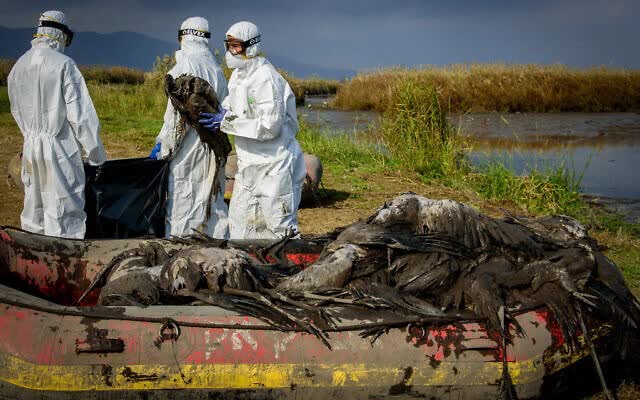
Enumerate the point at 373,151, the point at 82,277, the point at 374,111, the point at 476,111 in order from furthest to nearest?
the point at 374,111 → the point at 476,111 → the point at 373,151 → the point at 82,277

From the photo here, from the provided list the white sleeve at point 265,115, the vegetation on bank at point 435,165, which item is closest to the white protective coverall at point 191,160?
the white sleeve at point 265,115

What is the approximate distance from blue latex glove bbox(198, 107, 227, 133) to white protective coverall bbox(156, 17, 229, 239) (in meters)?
0.27

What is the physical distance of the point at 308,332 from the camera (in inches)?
147

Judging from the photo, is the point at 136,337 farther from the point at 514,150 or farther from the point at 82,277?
the point at 514,150

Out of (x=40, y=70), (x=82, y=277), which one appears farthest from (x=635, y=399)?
(x=40, y=70)

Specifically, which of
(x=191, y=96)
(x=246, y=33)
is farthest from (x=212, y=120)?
(x=246, y=33)

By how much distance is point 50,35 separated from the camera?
6.09 metres

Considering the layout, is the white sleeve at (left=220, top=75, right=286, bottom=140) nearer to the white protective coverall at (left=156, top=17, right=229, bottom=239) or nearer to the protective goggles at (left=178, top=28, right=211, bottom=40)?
the white protective coverall at (left=156, top=17, right=229, bottom=239)

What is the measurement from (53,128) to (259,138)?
1.76m

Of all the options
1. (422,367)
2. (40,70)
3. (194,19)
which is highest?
(194,19)

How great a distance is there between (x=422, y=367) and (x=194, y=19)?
13.7 ft

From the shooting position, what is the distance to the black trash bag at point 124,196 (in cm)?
630

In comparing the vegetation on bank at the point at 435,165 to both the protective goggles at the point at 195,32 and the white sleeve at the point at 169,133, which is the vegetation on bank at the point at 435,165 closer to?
the protective goggles at the point at 195,32

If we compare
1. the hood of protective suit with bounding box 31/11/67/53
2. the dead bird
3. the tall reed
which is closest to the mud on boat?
the dead bird
